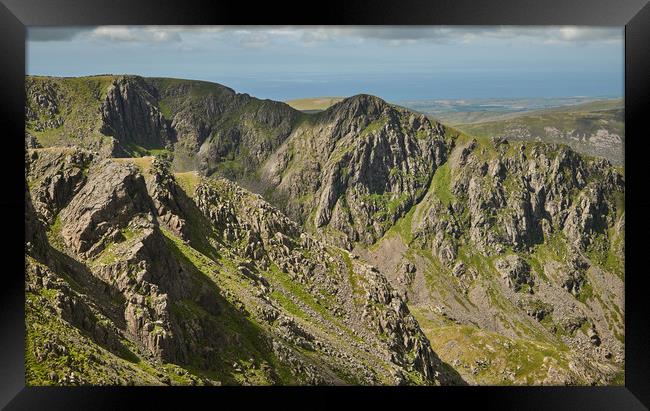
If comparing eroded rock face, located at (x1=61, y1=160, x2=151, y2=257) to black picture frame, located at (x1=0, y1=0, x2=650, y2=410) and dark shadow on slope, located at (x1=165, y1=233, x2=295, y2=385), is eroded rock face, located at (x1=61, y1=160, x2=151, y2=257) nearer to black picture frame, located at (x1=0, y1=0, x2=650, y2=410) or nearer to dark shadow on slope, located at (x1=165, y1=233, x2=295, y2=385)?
dark shadow on slope, located at (x1=165, y1=233, x2=295, y2=385)

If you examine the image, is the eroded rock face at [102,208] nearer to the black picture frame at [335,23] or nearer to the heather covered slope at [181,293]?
the heather covered slope at [181,293]

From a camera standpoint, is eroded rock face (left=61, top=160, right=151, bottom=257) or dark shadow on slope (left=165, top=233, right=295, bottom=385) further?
dark shadow on slope (left=165, top=233, right=295, bottom=385)

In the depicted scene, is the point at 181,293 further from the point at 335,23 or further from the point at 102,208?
the point at 335,23

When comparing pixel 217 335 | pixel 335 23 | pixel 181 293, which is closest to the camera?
pixel 335 23

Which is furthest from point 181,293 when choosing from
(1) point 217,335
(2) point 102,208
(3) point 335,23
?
(3) point 335,23

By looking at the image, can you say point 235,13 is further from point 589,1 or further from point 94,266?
point 94,266

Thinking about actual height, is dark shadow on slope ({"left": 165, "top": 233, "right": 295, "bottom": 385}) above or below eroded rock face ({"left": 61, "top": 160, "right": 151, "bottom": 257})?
below

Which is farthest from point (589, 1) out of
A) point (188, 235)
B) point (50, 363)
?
point (188, 235)

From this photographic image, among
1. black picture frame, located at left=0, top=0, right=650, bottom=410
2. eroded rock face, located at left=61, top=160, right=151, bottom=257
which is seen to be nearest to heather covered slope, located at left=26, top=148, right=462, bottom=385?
eroded rock face, located at left=61, top=160, right=151, bottom=257

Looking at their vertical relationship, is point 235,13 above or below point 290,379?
above
